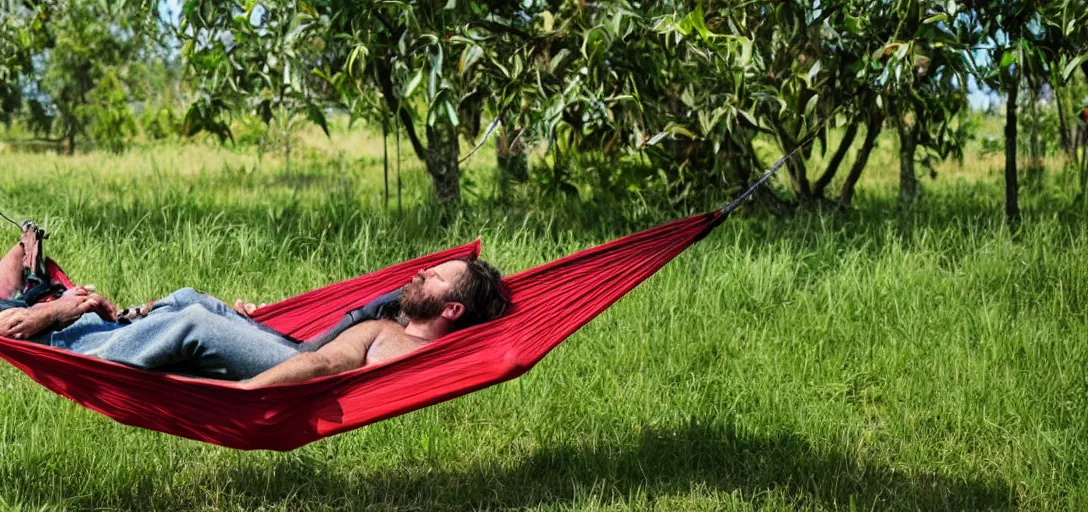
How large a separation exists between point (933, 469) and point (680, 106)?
289 cm

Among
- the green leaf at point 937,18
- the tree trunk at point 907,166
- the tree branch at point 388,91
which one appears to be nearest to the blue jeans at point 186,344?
the tree branch at point 388,91

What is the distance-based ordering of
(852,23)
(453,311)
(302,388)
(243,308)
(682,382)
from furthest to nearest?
(852,23)
(682,382)
(243,308)
(453,311)
(302,388)

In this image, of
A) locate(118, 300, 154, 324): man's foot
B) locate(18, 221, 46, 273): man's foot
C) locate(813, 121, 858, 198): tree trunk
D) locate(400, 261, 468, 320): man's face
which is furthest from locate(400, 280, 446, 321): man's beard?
locate(813, 121, 858, 198): tree trunk

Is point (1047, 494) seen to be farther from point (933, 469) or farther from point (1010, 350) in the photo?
point (1010, 350)

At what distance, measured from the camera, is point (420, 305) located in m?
3.31

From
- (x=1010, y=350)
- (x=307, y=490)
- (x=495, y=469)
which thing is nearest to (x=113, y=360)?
(x=307, y=490)

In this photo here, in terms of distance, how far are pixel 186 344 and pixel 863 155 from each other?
4.23 m

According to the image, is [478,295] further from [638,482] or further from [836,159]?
[836,159]

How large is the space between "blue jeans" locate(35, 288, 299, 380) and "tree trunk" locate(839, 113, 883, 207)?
3.87 metres

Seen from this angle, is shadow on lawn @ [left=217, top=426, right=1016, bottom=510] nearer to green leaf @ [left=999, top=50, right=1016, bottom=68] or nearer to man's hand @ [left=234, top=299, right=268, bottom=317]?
man's hand @ [left=234, top=299, right=268, bottom=317]

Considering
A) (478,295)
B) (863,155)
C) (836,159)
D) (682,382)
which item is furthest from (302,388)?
(863,155)

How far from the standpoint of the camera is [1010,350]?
174 inches

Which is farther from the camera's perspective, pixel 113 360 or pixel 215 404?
pixel 113 360

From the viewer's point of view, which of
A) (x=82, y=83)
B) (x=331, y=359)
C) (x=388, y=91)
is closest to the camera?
(x=331, y=359)
